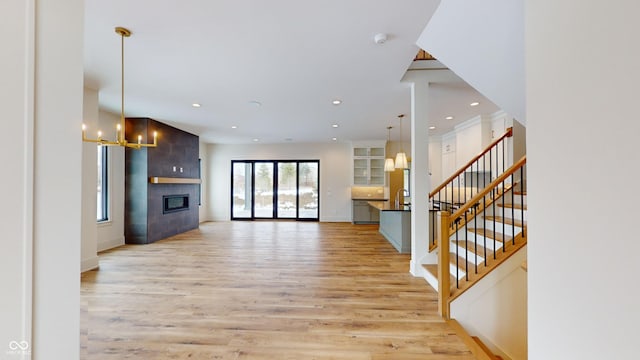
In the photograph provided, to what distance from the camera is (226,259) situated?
448cm

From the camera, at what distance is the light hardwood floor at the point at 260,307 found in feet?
6.85

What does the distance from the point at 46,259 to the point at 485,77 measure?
3.49m

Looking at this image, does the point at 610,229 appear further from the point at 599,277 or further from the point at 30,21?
the point at 30,21

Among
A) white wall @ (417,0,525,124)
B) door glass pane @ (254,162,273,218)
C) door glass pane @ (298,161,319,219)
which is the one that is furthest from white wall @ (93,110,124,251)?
white wall @ (417,0,525,124)

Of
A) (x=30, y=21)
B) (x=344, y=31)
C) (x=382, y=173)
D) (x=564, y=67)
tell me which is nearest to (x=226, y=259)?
(x=344, y=31)

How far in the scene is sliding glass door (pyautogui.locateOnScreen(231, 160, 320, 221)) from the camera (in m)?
9.09

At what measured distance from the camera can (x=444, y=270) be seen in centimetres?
262

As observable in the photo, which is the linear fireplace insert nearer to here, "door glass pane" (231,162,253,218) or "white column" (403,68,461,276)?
"door glass pane" (231,162,253,218)

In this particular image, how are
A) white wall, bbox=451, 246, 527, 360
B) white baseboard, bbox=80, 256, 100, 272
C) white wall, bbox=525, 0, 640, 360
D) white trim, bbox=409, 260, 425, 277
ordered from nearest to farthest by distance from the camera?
white wall, bbox=525, 0, 640, 360
white wall, bbox=451, 246, 527, 360
white trim, bbox=409, 260, 425, 277
white baseboard, bbox=80, 256, 100, 272

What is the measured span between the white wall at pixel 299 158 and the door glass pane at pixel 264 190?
36cm

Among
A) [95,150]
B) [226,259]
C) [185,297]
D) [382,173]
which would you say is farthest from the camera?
[382,173]

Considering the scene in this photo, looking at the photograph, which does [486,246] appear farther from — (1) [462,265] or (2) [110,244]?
(2) [110,244]

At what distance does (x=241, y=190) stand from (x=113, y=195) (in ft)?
13.6

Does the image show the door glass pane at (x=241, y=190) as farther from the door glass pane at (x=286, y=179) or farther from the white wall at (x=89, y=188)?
the white wall at (x=89, y=188)
